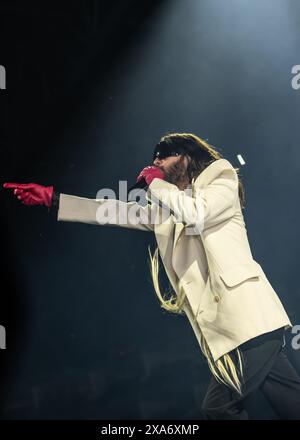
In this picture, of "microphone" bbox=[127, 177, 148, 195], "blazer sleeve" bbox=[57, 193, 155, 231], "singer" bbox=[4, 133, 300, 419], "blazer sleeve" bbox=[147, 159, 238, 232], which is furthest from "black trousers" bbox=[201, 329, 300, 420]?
"microphone" bbox=[127, 177, 148, 195]

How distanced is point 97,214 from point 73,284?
1.21 ft

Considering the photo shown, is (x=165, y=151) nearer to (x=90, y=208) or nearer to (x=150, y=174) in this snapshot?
(x=150, y=174)

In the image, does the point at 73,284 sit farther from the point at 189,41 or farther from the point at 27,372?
the point at 189,41

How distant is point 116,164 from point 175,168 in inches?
12.2

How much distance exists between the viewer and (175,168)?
2.58 meters

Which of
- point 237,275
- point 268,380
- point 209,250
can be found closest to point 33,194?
point 209,250

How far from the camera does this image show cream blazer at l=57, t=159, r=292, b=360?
228cm

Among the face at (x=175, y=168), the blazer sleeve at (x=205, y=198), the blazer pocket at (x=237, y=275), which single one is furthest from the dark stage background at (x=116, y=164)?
the blazer pocket at (x=237, y=275)

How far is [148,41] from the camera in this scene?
112 inches

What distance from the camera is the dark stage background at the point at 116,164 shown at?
8.52 feet

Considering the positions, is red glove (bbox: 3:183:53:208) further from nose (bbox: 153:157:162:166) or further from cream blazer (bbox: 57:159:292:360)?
nose (bbox: 153:157:162:166)

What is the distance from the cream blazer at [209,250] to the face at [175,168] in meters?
0.07

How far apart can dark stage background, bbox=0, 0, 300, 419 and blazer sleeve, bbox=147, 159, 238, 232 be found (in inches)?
14.6

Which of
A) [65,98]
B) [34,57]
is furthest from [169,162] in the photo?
[34,57]
